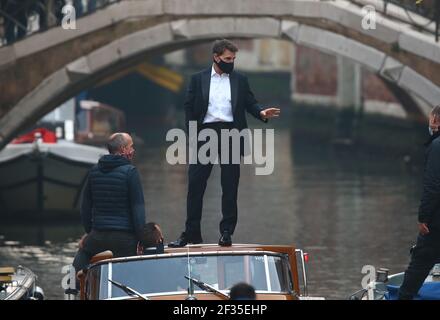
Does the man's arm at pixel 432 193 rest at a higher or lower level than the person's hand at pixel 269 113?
lower

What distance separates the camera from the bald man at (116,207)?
37.9 ft

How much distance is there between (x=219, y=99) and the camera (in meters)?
12.1

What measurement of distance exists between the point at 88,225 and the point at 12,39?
1073 cm

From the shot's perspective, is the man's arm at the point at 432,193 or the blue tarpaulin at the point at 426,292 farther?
the blue tarpaulin at the point at 426,292

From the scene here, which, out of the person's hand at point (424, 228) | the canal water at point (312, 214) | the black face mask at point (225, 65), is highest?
the canal water at point (312, 214)

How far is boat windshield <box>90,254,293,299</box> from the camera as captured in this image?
Result: 1077 centimetres

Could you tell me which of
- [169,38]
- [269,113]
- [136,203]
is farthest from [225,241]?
[169,38]

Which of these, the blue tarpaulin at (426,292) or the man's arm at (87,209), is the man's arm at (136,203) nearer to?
the man's arm at (87,209)

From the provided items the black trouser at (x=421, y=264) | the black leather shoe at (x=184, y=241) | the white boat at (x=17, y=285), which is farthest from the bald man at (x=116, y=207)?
the black trouser at (x=421, y=264)

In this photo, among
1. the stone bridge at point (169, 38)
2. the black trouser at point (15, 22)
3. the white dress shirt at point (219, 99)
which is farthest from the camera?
the black trouser at point (15, 22)

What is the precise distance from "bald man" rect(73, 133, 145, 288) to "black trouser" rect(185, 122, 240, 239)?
66 centimetres

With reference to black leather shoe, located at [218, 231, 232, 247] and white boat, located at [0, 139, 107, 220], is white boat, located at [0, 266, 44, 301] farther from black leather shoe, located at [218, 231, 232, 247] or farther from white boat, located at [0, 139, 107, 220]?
white boat, located at [0, 139, 107, 220]

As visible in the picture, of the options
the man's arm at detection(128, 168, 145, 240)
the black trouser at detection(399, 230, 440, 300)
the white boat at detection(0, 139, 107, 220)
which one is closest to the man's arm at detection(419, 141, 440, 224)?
the black trouser at detection(399, 230, 440, 300)
